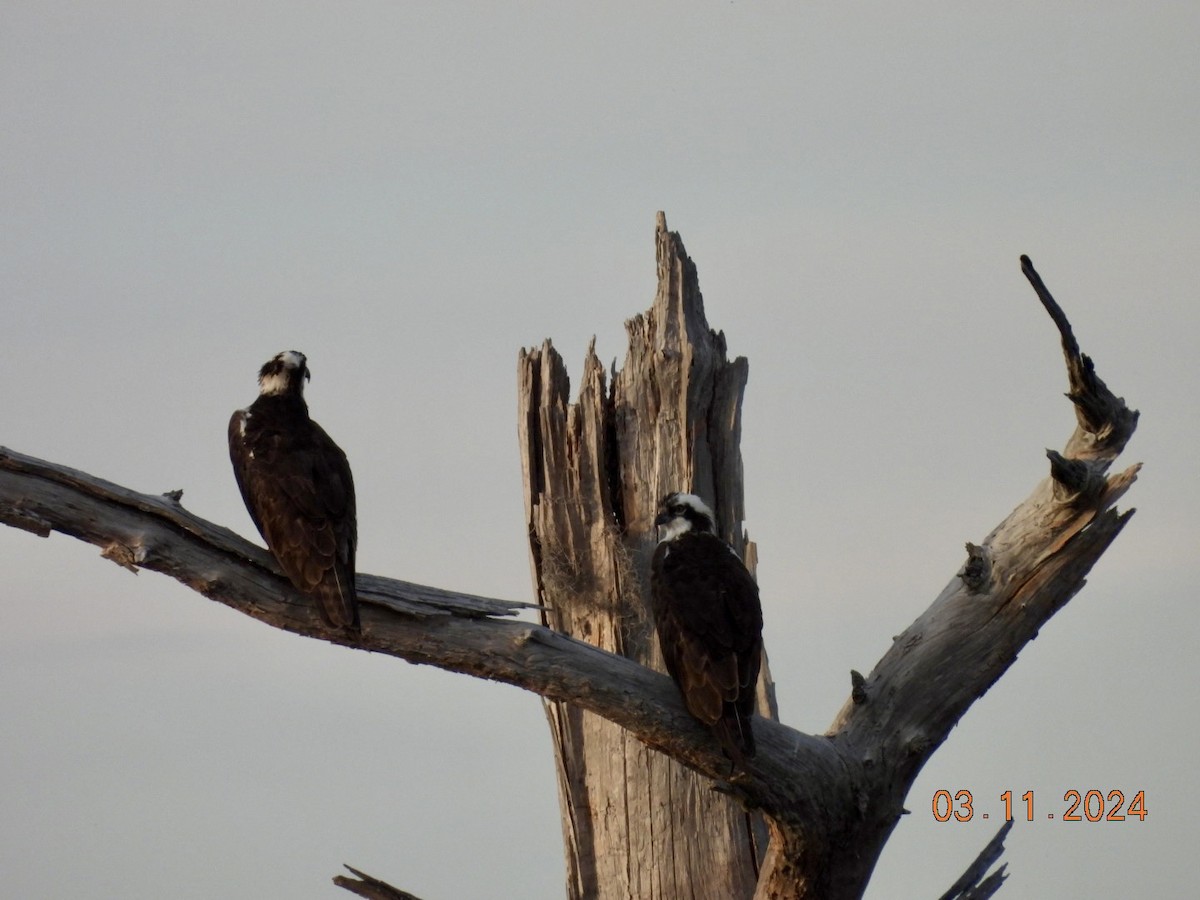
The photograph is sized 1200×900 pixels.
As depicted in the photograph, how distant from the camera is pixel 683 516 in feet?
24.4

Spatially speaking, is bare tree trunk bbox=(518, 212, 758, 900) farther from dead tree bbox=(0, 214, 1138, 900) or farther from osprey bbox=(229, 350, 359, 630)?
osprey bbox=(229, 350, 359, 630)

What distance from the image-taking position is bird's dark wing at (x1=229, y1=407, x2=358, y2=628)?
19.2ft

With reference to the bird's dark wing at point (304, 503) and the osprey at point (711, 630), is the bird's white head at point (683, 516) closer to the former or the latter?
the osprey at point (711, 630)

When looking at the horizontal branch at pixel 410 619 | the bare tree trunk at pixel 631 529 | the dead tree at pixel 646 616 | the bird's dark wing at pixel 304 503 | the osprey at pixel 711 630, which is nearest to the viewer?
the horizontal branch at pixel 410 619

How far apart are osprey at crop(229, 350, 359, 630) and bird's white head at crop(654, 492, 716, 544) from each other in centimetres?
183

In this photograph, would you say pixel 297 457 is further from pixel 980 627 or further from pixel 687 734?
pixel 980 627

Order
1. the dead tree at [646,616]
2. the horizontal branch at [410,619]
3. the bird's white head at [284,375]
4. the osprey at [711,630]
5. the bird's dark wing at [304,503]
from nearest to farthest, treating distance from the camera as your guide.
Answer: the horizontal branch at [410,619]
the bird's dark wing at [304,503]
the dead tree at [646,616]
the osprey at [711,630]
the bird's white head at [284,375]

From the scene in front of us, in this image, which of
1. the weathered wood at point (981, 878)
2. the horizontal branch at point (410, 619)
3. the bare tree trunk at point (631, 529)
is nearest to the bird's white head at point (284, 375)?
the horizontal branch at point (410, 619)

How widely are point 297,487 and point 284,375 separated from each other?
0.98 metres

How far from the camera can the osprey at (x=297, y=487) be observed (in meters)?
5.86

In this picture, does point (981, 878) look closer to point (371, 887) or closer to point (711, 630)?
point (711, 630)

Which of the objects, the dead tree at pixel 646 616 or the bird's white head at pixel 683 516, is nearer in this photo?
the dead tree at pixel 646 616

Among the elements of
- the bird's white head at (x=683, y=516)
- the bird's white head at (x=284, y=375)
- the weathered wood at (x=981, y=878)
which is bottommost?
the weathered wood at (x=981, y=878)

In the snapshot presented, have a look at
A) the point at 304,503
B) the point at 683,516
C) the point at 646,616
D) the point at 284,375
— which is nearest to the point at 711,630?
the point at 683,516
